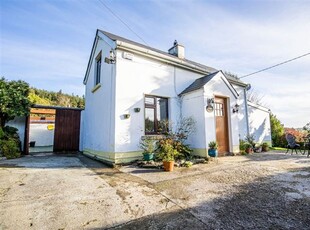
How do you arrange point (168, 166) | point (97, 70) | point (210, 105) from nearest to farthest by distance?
point (168, 166)
point (210, 105)
point (97, 70)

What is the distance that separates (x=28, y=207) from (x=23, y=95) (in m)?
8.05

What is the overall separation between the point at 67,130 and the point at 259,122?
43.0ft

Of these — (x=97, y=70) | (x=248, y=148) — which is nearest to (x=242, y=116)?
(x=248, y=148)

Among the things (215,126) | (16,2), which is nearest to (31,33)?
(16,2)

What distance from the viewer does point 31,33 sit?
22.2 feet

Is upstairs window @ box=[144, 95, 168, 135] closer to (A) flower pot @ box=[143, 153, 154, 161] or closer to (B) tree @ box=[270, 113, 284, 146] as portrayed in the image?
(A) flower pot @ box=[143, 153, 154, 161]

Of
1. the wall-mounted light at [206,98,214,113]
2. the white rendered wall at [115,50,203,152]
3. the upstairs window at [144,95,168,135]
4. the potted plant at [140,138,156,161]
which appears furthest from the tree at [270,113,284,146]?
the potted plant at [140,138,156,161]

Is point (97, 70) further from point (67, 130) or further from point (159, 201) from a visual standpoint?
point (159, 201)

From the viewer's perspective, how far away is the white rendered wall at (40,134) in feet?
48.6

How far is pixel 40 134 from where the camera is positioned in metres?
15.1

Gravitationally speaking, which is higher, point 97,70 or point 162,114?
point 97,70

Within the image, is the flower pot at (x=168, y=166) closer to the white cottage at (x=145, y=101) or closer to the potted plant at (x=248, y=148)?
the white cottage at (x=145, y=101)

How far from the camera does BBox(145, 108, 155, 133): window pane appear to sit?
7.25 m

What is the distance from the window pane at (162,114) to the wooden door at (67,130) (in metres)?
6.38
